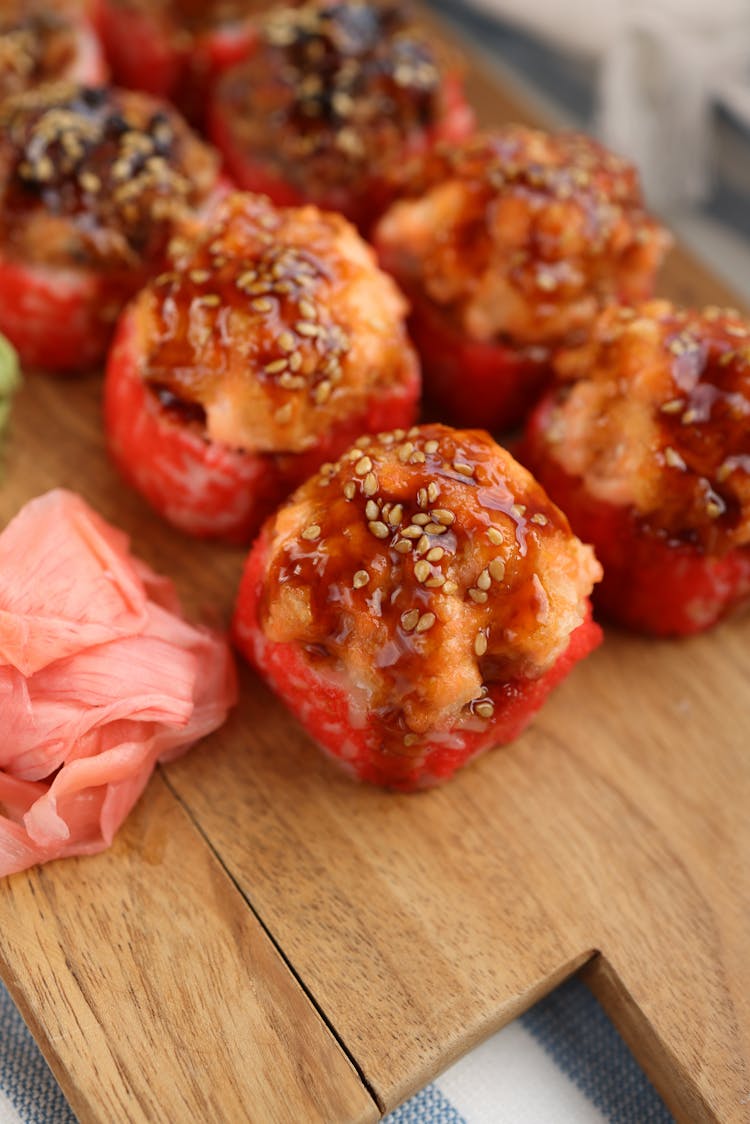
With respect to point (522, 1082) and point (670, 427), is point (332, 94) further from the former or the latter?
point (522, 1082)

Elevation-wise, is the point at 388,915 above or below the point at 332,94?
below

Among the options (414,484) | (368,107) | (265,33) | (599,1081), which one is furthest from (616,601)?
(265,33)

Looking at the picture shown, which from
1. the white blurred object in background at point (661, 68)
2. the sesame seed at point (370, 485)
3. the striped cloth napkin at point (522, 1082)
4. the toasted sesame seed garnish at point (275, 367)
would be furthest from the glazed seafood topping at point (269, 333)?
the white blurred object in background at point (661, 68)

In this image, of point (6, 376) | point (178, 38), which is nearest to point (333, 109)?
point (178, 38)

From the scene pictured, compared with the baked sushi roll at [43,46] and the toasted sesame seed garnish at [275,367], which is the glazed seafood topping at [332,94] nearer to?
the baked sushi roll at [43,46]

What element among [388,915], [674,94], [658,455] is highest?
[674,94]

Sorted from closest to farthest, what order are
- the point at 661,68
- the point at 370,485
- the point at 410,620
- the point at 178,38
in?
1. the point at 410,620
2. the point at 370,485
3. the point at 178,38
4. the point at 661,68

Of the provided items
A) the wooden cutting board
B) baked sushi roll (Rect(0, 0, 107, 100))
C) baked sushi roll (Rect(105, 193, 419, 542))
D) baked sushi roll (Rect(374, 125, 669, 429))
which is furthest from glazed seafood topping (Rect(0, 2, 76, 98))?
the wooden cutting board

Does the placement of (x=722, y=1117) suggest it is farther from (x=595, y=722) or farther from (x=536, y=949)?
(x=595, y=722)
